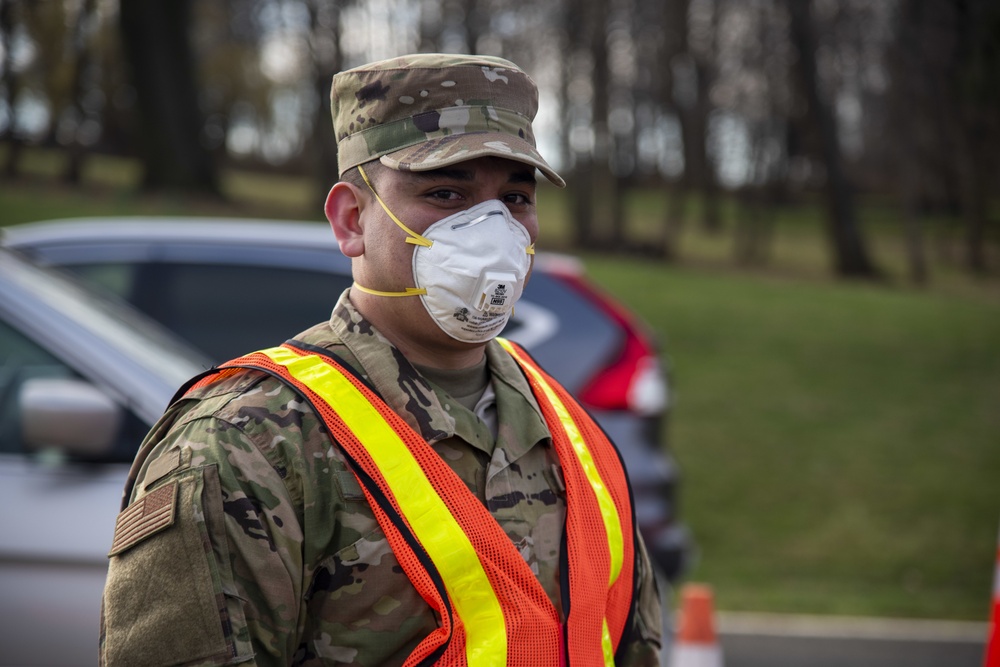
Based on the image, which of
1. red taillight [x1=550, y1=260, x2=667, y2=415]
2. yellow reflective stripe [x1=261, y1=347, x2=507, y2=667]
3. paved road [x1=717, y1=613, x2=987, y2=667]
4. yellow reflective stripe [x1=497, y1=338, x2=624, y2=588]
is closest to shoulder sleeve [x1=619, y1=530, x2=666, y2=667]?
yellow reflective stripe [x1=497, y1=338, x2=624, y2=588]

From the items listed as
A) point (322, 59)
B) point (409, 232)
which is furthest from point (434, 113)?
point (322, 59)

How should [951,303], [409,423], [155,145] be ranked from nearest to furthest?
[409,423] < [951,303] < [155,145]

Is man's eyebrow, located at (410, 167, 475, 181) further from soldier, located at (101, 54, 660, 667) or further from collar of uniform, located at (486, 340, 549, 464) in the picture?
collar of uniform, located at (486, 340, 549, 464)

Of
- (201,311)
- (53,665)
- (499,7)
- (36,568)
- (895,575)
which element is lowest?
(895,575)

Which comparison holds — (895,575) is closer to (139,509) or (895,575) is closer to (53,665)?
(53,665)

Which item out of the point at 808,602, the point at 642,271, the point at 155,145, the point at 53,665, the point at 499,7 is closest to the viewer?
the point at 53,665

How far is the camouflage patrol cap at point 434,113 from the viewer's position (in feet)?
5.90

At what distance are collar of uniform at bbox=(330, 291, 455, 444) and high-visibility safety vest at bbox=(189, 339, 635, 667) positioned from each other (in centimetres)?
5

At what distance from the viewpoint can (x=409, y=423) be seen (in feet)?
5.86

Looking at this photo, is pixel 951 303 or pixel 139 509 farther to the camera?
pixel 951 303

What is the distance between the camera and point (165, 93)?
21.3m

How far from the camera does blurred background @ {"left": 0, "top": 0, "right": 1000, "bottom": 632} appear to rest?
27.4 feet

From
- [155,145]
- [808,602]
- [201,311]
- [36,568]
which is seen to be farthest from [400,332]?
[155,145]

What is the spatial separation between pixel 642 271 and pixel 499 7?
32.2ft
